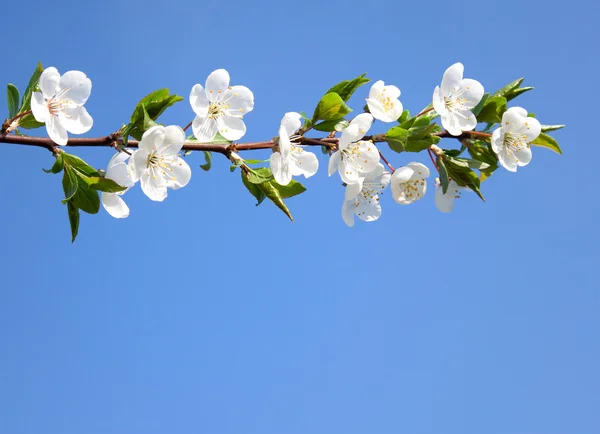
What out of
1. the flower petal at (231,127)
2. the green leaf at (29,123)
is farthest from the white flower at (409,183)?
the green leaf at (29,123)

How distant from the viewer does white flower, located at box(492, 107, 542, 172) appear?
113 inches

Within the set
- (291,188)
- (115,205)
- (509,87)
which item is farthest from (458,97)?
(115,205)

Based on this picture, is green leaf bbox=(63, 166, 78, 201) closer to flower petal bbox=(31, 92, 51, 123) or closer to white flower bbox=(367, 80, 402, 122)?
flower petal bbox=(31, 92, 51, 123)

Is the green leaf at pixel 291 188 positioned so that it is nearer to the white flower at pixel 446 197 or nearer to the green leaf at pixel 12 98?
the white flower at pixel 446 197

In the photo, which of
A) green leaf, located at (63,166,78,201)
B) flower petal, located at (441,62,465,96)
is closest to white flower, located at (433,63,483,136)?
flower petal, located at (441,62,465,96)

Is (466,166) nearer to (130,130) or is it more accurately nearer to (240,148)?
(240,148)

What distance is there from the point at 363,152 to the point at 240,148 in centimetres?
54

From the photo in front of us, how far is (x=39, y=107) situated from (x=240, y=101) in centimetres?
84

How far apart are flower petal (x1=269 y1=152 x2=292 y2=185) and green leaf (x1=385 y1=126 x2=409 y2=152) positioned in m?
0.50

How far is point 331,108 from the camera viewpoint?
2676 mm

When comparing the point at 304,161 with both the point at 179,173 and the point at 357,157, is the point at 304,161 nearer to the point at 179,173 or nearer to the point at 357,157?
the point at 357,157

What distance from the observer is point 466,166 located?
2.89 metres

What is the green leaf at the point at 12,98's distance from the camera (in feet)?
8.27

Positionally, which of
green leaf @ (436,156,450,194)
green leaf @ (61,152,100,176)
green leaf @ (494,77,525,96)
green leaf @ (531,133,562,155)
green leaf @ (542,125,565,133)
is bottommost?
green leaf @ (61,152,100,176)
